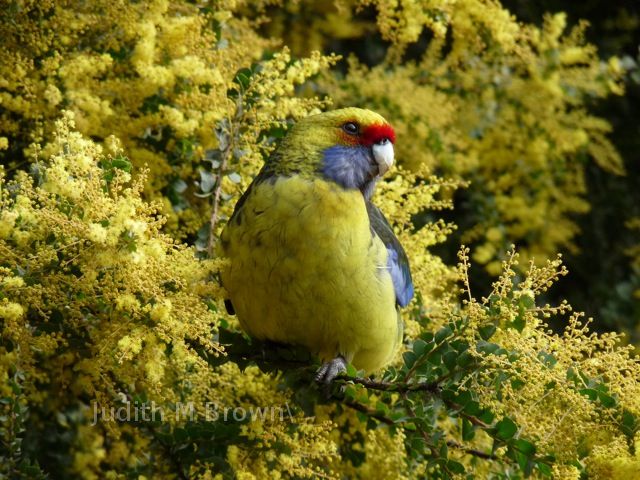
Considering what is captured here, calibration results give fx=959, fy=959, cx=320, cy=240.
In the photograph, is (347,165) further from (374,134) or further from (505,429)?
(505,429)

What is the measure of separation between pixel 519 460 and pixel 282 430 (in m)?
0.53

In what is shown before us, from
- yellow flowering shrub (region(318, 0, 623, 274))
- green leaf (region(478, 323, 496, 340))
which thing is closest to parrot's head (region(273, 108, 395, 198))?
green leaf (region(478, 323, 496, 340))

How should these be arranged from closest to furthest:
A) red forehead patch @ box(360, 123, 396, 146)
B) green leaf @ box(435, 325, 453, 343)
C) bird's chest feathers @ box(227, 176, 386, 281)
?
green leaf @ box(435, 325, 453, 343) < bird's chest feathers @ box(227, 176, 386, 281) < red forehead patch @ box(360, 123, 396, 146)

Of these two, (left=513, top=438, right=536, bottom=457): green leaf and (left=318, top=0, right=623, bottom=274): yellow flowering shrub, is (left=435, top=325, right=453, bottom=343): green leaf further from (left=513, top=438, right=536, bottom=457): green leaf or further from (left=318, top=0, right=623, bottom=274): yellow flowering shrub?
(left=318, top=0, right=623, bottom=274): yellow flowering shrub

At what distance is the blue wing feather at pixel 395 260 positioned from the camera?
228cm

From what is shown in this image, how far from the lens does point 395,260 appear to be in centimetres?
230

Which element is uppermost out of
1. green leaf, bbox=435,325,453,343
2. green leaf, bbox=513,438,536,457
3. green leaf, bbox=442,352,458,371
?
green leaf, bbox=435,325,453,343

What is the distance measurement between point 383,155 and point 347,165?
116 mm

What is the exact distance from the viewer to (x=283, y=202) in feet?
7.00

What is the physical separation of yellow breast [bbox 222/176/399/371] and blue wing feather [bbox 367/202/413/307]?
7 centimetres

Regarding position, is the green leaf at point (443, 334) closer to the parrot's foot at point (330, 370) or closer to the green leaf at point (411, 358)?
the green leaf at point (411, 358)

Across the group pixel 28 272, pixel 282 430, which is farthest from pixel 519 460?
pixel 28 272

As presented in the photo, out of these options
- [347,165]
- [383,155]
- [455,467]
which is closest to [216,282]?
[347,165]

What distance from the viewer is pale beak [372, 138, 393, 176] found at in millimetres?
2326
